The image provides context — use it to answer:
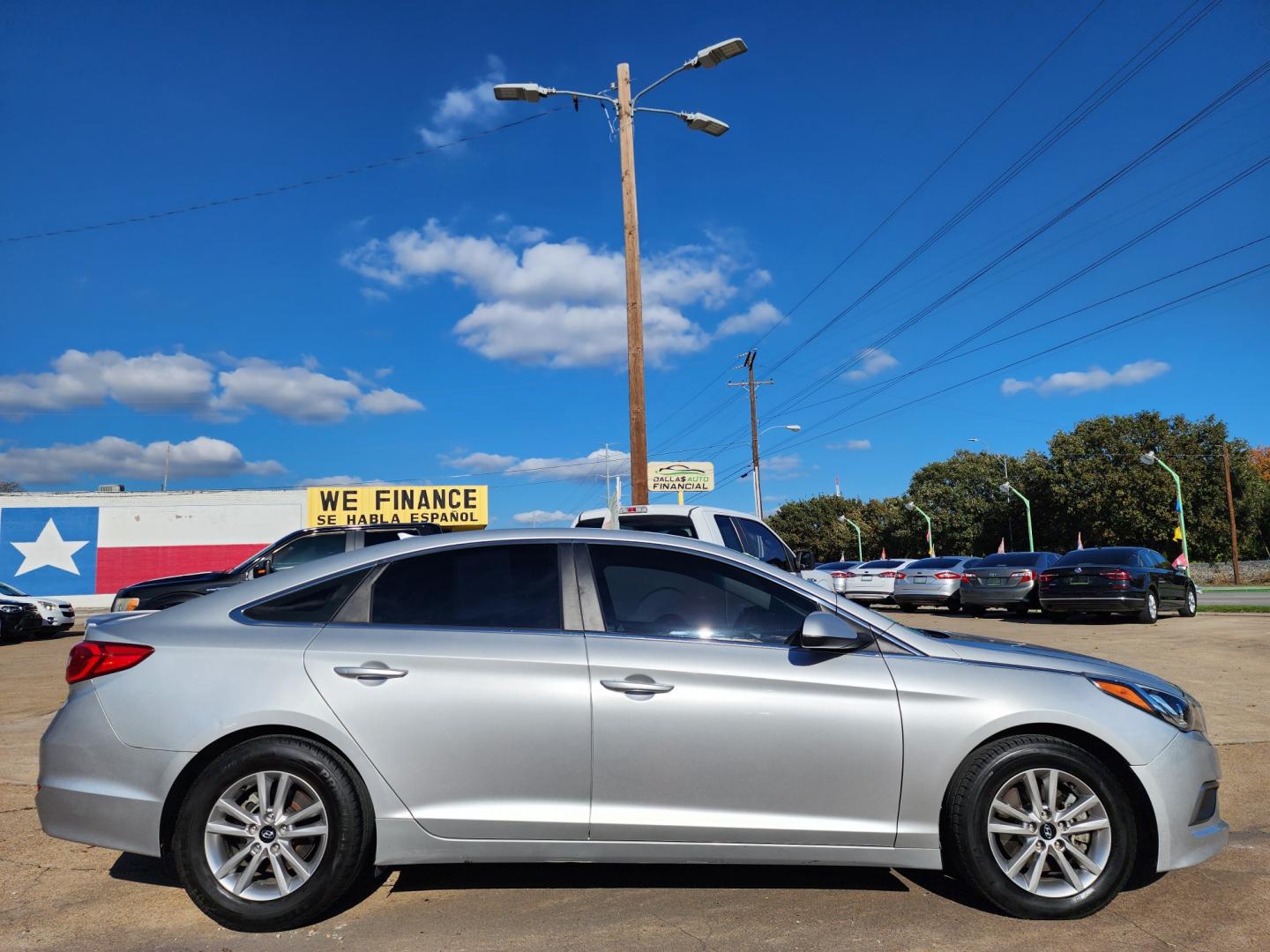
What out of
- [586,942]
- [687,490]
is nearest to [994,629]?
[586,942]

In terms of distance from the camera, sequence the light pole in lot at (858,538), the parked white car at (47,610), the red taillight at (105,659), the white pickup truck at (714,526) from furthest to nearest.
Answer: the light pole in lot at (858,538)
the parked white car at (47,610)
the white pickup truck at (714,526)
the red taillight at (105,659)

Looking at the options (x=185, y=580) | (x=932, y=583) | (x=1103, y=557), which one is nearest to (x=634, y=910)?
(x=185, y=580)

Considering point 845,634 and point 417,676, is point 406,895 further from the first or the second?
point 845,634

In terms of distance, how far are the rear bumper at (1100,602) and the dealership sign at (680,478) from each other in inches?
1046

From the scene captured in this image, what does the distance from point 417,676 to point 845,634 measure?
1752 mm

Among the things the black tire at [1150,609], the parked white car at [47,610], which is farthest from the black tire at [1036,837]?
the parked white car at [47,610]

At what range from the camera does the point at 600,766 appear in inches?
138

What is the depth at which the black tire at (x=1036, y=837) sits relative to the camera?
351 cm

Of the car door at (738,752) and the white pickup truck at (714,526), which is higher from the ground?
the white pickup truck at (714,526)

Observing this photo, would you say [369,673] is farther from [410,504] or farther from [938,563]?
[410,504]

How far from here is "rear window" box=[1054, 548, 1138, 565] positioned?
55.8ft

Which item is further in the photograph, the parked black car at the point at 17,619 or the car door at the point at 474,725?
the parked black car at the point at 17,619

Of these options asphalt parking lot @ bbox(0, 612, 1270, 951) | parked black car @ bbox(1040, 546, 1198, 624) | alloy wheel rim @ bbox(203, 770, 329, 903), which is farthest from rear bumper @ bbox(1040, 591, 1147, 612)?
alloy wheel rim @ bbox(203, 770, 329, 903)

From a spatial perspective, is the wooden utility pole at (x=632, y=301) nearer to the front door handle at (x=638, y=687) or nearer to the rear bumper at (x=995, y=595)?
the front door handle at (x=638, y=687)
